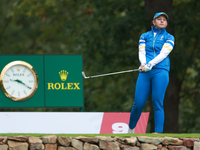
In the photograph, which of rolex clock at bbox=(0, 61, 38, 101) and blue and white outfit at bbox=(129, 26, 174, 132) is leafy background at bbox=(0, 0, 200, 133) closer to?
rolex clock at bbox=(0, 61, 38, 101)

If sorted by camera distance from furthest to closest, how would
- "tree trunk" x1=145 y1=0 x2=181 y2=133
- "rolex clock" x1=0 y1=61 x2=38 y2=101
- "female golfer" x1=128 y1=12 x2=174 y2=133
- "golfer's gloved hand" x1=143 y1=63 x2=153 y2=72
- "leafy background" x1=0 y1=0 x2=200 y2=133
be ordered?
"leafy background" x1=0 y1=0 x2=200 y2=133 → "tree trunk" x1=145 y1=0 x2=181 y2=133 → "rolex clock" x1=0 y1=61 x2=38 y2=101 → "female golfer" x1=128 y1=12 x2=174 y2=133 → "golfer's gloved hand" x1=143 y1=63 x2=153 y2=72

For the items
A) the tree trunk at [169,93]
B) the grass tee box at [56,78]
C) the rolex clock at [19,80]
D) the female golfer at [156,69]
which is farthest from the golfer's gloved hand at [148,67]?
the tree trunk at [169,93]

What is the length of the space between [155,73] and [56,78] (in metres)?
2.75

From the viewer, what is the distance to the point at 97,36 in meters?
13.8

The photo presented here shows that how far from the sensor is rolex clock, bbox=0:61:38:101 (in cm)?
928

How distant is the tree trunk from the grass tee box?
11.8ft

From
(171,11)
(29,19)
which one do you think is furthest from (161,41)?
(29,19)

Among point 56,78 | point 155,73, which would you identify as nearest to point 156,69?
point 155,73

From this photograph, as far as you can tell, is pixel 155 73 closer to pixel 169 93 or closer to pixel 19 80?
pixel 19 80

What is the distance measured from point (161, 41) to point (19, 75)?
3.29 meters

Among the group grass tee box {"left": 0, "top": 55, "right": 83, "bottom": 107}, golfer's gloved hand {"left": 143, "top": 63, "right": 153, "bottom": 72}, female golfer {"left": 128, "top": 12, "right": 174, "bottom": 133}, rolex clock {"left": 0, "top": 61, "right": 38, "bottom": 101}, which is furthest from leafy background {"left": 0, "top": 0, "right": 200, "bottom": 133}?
golfer's gloved hand {"left": 143, "top": 63, "right": 153, "bottom": 72}

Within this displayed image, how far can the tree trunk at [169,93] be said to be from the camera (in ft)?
40.0

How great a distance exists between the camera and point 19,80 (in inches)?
368

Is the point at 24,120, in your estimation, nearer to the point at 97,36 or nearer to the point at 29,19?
the point at 97,36
